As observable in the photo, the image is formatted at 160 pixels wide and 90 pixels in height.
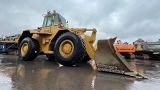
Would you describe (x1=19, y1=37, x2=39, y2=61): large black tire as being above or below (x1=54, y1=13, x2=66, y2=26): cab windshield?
below

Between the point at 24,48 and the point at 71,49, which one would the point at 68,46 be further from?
the point at 24,48

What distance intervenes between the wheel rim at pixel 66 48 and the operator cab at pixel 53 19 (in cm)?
209

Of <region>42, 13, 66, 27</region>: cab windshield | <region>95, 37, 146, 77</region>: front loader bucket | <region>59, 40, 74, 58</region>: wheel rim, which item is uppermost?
<region>42, 13, 66, 27</region>: cab windshield

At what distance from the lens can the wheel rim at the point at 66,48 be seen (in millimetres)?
8172

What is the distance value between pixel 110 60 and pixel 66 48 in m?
2.21

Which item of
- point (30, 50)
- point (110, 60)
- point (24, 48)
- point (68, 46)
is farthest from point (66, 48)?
point (24, 48)

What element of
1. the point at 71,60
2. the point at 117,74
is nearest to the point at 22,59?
the point at 71,60

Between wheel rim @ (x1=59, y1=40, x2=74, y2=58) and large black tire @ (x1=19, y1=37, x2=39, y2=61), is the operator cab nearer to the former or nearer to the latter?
large black tire @ (x1=19, y1=37, x2=39, y2=61)

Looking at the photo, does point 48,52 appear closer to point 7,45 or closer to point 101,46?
point 101,46

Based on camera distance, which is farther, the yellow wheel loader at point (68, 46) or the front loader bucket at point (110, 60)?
the yellow wheel loader at point (68, 46)

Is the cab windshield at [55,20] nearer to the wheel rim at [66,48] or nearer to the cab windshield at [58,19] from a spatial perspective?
the cab windshield at [58,19]

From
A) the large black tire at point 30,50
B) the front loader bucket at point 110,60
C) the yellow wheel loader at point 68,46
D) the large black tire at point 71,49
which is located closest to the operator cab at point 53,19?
the yellow wheel loader at point 68,46

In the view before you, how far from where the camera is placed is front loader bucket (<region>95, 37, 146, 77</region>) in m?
6.52

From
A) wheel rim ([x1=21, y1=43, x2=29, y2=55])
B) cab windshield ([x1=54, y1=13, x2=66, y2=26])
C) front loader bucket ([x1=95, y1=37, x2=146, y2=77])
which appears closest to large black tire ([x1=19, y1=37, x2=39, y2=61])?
wheel rim ([x1=21, y1=43, x2=29, y2=55])
